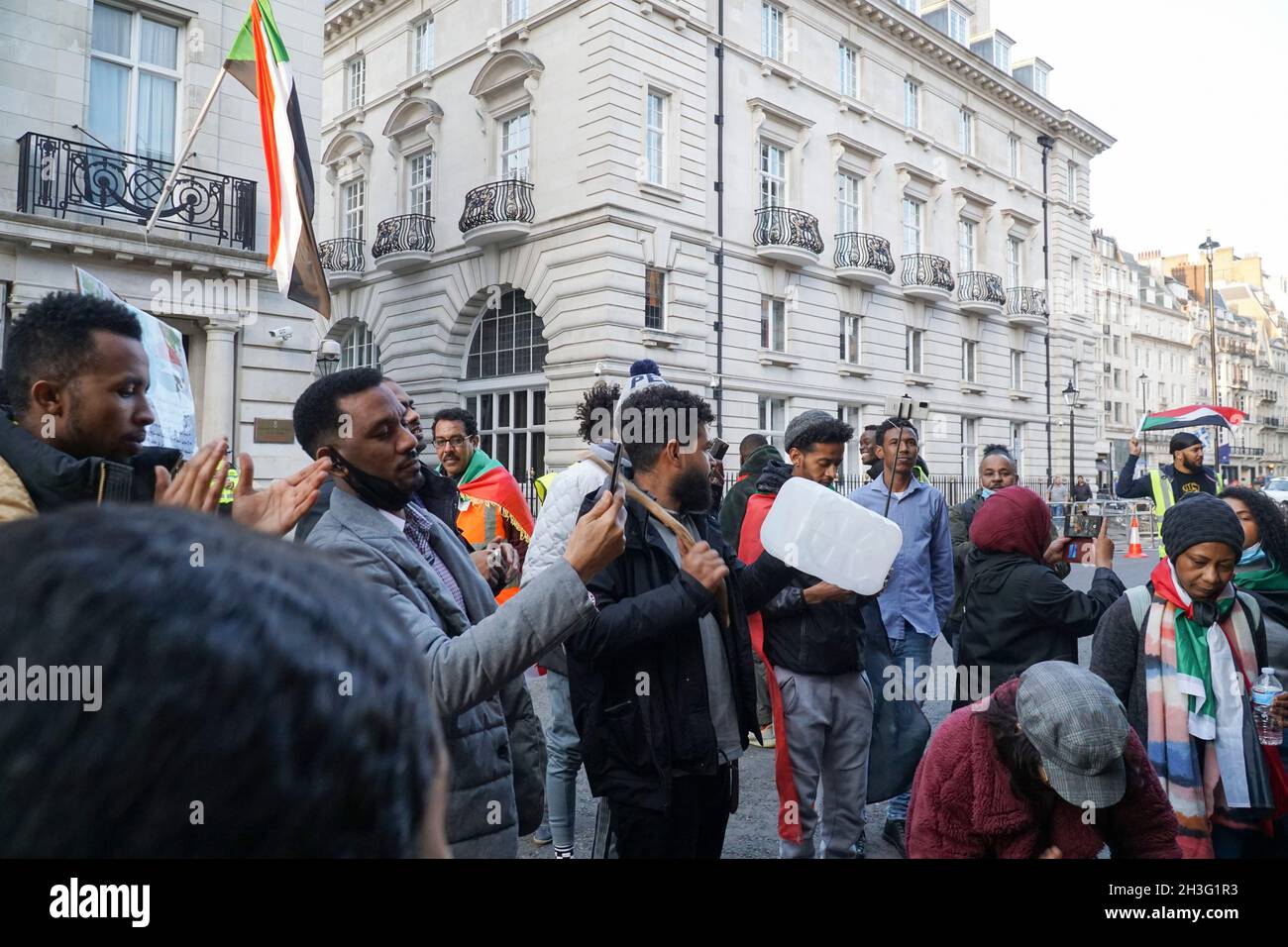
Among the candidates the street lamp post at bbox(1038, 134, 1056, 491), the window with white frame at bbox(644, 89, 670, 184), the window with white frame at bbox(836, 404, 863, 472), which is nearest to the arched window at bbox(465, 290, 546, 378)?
the window with white frame at bbox(644, 89, 670, 184)

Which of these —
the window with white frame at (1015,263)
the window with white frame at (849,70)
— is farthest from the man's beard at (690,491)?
the window with white frame at (1015,263)

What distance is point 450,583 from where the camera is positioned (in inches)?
93.3

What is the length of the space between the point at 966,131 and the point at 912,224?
4.73m

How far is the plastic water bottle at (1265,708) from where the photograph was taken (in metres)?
3.08

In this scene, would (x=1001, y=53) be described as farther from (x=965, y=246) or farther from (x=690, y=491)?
(x=690, y=491)

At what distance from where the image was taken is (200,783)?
57cm

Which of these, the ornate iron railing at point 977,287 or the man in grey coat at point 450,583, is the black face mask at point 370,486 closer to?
the man in grey coat at point 450,583

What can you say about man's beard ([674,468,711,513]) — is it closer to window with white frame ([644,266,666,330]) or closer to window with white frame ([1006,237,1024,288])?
window with white frame ([644,266,666,330])

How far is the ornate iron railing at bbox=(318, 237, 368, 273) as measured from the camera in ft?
82.5

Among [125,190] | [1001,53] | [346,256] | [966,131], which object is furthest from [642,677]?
[1001,53]

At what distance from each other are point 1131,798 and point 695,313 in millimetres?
18635

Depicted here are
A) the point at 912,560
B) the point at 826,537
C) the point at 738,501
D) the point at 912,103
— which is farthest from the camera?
the point at 912,103
